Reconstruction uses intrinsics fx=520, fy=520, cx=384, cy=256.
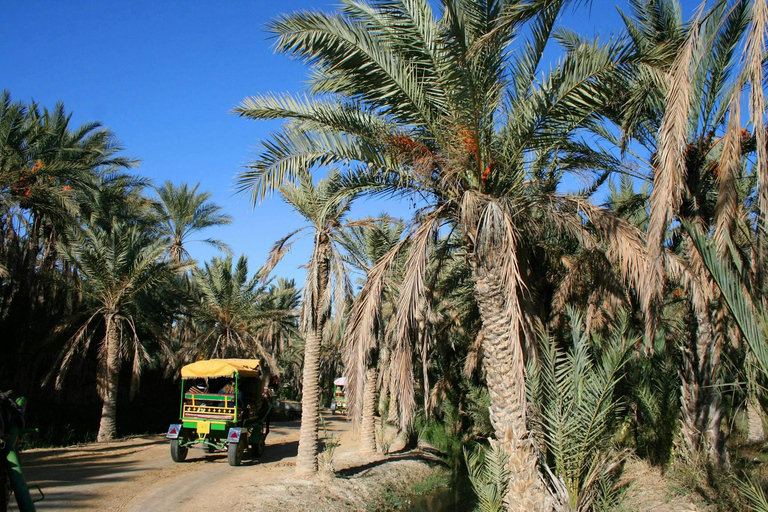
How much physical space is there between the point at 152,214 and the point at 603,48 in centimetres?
2457

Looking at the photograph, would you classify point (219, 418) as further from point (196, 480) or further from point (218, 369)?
point (196, 480)

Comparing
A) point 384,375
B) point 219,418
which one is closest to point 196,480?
point 219,418

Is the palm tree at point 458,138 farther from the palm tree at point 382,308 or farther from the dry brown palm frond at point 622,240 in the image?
the palm tree at point 382,308

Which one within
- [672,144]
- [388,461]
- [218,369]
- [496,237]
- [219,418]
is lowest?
[388,461]

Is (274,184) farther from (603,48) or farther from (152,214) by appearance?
(152,214)

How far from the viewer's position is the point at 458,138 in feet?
25.1

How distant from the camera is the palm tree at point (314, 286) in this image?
1163 centimetres

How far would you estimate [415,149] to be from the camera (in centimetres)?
775

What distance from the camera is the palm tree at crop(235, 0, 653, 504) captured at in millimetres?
7039

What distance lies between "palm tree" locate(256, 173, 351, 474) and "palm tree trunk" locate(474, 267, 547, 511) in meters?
5.00

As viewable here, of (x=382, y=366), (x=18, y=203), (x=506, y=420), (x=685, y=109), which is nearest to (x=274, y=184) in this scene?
(x=506, y=420)

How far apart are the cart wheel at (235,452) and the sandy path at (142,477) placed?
0.64 feet

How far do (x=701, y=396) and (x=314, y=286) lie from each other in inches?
315

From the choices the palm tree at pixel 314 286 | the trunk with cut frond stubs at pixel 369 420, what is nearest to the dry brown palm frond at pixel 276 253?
the palm tree at pixel 314 286
